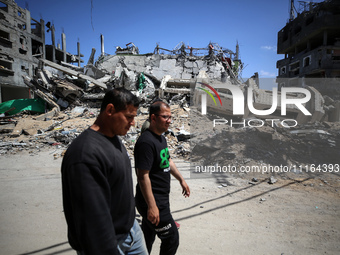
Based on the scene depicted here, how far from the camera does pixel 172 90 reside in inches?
516

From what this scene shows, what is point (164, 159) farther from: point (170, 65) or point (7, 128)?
point (170, 65)

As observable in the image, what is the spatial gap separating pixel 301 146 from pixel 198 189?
156 inches

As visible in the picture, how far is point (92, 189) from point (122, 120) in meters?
0.42

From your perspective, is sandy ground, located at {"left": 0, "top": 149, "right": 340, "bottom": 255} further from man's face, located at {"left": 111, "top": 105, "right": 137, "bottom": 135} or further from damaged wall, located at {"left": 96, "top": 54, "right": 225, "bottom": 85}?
damaged wall, located at {"left": 96, "top": 54, "right": 225, "bottom": 85}

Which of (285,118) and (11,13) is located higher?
(11,13)

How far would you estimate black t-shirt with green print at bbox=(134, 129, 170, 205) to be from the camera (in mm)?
1716

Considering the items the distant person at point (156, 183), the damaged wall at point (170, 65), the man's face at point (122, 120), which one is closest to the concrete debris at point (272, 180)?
the distant person at point (156, 183)

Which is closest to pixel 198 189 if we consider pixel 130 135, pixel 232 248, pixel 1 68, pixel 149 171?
pixel 232 248

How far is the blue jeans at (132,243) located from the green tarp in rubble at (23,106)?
1414cm

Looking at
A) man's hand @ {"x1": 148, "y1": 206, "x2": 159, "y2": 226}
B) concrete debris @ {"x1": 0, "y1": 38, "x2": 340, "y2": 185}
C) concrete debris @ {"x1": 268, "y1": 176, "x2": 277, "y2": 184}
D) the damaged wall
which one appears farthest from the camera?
the damaged wall

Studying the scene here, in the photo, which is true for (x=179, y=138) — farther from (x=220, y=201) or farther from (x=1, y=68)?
(x=1, y=68)

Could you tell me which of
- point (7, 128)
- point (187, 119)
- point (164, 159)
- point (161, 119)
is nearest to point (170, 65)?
point (187, 119)

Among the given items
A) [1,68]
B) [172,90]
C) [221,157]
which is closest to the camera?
[221,157]

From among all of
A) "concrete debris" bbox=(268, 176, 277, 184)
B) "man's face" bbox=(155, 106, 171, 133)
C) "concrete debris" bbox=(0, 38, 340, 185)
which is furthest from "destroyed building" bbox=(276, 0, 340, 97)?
"man's face" bbox=(155, 106, 171, 133)
